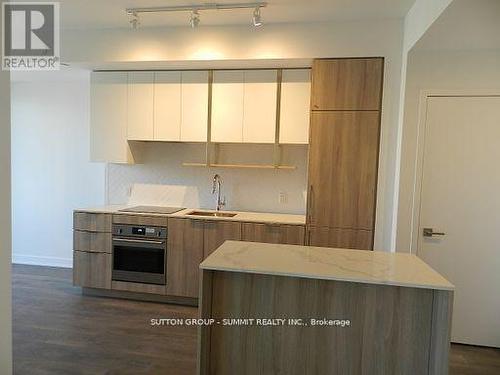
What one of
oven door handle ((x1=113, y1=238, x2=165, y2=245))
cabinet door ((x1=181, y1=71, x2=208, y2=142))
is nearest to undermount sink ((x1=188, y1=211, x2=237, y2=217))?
oven door handle ((x1=113, y1=238, x2=165, y2=245))

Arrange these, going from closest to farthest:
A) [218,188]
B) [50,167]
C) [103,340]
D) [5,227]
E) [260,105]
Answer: [5,227] → [103,340] → [260,105] → [218,188] → [50,167]

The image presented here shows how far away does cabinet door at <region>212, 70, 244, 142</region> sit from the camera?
398 cm

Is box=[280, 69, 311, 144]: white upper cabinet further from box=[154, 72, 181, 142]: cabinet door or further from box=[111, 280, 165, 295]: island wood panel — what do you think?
box=[111, 280, 165, 295]: island wood panel

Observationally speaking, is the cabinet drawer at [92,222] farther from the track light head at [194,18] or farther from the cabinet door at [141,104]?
the track light head at [194,18]

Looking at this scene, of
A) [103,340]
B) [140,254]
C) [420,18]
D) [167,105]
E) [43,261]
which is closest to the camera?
[420,18]

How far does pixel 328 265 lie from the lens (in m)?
2.15

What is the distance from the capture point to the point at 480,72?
314 centimetres

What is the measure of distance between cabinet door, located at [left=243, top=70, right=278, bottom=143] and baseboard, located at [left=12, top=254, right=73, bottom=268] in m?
3.17

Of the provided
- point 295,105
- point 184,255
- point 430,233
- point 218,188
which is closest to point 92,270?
point 184,255

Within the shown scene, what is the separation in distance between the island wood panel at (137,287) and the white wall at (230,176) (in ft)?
3.52

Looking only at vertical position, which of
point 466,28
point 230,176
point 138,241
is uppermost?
point 466,28

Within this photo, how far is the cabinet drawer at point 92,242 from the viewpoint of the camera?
13.4 ft

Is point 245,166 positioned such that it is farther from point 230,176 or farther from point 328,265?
point 328,265

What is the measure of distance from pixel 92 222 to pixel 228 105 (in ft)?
6.20
